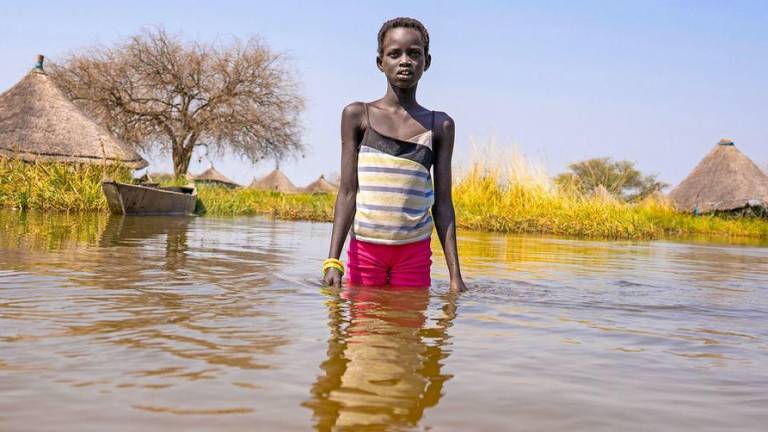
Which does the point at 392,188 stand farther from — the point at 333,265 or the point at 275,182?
the point at 275,182

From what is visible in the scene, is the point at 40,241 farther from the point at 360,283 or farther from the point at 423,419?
the point at 423,419

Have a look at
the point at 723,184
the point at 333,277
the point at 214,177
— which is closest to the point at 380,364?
the point at 333,277

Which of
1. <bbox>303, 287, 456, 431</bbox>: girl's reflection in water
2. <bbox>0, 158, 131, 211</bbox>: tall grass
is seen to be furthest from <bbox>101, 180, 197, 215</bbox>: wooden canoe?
<bbox>303, 287, 456, 431</bbox>: girl's reflection in water

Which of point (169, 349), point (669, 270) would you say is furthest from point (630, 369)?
point (669, 270)

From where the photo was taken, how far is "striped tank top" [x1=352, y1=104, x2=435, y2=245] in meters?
3.43

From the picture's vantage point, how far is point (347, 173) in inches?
A: 138

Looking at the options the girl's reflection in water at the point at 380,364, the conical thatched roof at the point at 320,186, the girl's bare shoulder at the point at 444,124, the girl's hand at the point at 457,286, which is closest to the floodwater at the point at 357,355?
the girl's reflection in water at the point at 380,364

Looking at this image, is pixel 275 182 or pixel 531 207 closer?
pixel 531 207

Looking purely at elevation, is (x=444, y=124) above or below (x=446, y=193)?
above

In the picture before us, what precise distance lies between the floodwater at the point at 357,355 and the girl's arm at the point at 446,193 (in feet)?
0.59

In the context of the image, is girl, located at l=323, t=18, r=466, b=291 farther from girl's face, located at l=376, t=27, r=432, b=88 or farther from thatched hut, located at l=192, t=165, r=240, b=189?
thatched hut, located at l=192, t=165, r=240, b=189

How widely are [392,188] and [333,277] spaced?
483 millimetres

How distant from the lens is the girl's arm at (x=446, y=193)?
3.57 meters

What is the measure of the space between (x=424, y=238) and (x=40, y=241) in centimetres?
358
